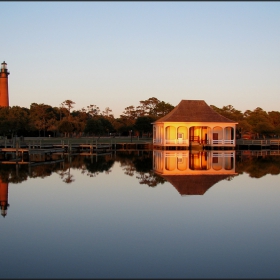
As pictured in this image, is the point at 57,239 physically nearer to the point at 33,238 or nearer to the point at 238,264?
the point at 33,238

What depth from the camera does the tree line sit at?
169 feet

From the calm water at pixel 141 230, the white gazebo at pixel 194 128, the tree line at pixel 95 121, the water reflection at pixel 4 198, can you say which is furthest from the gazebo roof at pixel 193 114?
the water reflection at pixel 4 198

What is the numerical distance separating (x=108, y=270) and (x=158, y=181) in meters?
11.5

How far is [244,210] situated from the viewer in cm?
1175

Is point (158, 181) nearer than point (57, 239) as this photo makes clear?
No

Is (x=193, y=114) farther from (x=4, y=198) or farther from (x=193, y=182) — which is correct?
(x=4, y=198)

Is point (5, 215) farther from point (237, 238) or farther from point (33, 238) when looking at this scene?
point (237, 238)

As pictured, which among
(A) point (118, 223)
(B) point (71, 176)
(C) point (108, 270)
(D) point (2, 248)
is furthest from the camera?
(B) point (71, 176)

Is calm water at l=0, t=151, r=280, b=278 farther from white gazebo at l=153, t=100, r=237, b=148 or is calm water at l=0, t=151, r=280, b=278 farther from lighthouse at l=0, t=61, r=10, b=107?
lighthouse at l=0, t=61, r=10, b=107

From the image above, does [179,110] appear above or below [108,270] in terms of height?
above

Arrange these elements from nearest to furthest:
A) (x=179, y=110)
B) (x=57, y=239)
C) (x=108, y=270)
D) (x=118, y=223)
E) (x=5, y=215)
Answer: (x=108, y=270), (x=57, y=239), (x=118, y=223), (x=5, y=215), (x=179, y=110)

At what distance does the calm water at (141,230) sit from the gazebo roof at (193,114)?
100.0 ft

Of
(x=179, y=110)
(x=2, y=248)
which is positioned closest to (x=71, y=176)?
(x=2, y=248)

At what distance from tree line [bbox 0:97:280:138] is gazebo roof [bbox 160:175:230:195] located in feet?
115
